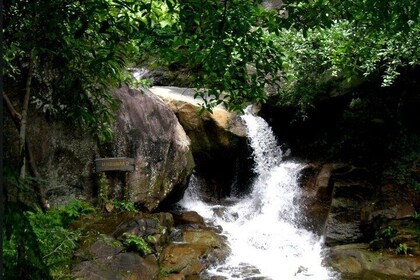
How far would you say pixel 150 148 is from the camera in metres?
8.75

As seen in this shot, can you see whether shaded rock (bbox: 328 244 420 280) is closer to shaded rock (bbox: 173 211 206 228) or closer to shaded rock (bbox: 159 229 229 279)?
shaded rock (bbox: 159 229 229 279)

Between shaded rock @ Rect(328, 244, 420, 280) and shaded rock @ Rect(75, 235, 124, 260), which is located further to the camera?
shaded rock @ Rect(328, 244, 420, 280)

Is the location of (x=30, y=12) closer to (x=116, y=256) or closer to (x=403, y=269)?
(x=116, y=256)

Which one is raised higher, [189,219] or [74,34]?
[74,34]

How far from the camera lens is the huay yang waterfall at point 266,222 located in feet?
25.5

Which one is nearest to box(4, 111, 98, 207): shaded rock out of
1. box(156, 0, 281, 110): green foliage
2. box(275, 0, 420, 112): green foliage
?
box(275, 0, 420, 112): green foliage

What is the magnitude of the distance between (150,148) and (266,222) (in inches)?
155

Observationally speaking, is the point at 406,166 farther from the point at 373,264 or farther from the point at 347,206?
the point at 373,264

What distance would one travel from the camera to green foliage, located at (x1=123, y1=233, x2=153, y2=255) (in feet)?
20.9

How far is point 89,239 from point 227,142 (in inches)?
249

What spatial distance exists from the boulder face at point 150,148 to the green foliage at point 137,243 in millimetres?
1834

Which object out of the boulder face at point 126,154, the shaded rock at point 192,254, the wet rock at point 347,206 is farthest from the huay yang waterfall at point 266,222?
the boulder face at point 126,154

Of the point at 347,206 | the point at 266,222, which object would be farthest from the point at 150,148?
the point at 347,206

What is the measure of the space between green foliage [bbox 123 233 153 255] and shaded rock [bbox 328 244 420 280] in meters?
3.93
